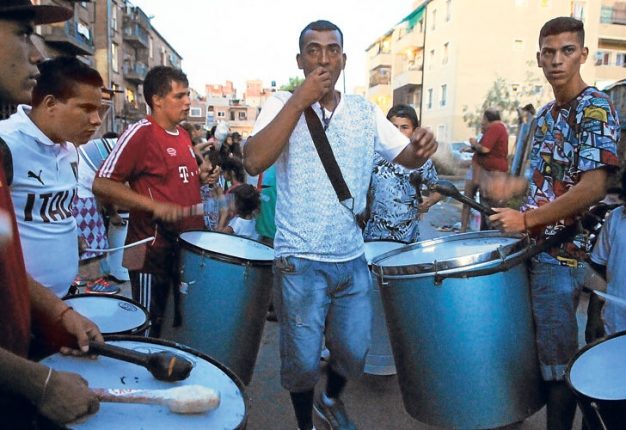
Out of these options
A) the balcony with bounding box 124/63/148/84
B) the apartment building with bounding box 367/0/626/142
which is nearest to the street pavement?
the apartment building with bounding box 367/0/626/142

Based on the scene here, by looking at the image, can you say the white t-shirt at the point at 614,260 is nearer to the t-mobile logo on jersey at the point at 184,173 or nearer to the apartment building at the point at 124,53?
the t-mobile logo on jersey at the point at 184,173

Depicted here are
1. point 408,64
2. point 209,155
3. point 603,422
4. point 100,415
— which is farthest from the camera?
point 408,64

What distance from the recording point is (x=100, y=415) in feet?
4.62

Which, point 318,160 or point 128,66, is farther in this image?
point 128,66

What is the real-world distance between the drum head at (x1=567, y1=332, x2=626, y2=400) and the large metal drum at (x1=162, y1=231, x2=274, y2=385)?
1.63 m

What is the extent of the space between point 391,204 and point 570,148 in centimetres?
169

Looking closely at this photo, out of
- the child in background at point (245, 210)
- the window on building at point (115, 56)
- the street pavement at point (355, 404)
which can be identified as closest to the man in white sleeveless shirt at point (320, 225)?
the street pavement at point (355, 404)

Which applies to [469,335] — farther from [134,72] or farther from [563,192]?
[134,72]

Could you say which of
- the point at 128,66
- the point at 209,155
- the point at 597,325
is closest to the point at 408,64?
the point at 128,66

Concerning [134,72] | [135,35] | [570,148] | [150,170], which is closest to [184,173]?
[150,170]

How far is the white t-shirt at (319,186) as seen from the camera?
8.70ft

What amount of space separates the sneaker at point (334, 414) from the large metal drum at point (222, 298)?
1.73 feet

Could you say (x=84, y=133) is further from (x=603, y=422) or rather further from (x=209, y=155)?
(x=209, y=155)

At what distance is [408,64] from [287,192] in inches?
1644
